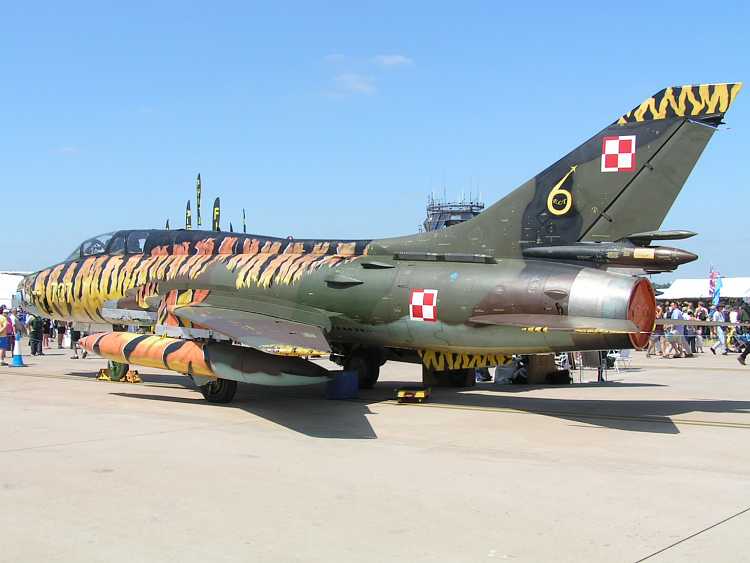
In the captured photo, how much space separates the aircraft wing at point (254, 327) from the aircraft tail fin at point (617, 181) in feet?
9.44

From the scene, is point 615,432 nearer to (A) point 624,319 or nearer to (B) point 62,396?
(A) point 624,319

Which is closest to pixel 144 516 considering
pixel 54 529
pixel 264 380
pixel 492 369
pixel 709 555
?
pixel 54 529

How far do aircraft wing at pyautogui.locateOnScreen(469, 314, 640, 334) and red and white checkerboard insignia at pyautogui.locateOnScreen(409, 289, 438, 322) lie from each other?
920 mm

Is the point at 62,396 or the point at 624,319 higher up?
the point at 624,319

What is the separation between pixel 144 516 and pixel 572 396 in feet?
33.2

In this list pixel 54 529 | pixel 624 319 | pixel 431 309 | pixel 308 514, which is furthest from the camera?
pixel 431 309

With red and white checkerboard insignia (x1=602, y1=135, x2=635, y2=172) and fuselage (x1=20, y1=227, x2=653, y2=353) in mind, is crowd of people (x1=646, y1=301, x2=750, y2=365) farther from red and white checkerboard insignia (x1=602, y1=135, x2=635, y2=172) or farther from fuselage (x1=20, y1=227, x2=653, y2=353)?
fuselage (x1=20, y1=227, x2=653, y2=353)

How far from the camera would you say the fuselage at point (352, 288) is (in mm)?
10672

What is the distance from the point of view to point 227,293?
559 inches

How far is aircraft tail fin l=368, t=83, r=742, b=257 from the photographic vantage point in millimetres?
11016

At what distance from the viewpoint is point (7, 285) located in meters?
43.9

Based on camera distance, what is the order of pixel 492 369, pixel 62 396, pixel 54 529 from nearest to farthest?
pixel 54 529
pixel 62 396
pixel 492 369

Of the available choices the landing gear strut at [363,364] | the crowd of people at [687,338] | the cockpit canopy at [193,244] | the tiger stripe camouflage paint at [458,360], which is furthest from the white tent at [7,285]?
the tiger stripe camouflage paint at [458,360]

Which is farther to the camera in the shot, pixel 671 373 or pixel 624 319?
pixel 671 373
